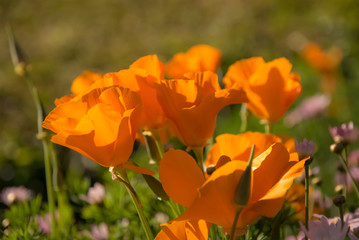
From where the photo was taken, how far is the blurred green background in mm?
1988

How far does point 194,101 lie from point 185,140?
52 mm

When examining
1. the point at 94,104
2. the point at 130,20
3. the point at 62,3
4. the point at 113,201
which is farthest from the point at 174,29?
the point at 94,104

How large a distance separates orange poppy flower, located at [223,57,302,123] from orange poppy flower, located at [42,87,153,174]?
20 centimetres

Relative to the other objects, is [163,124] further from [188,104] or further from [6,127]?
[6,127]

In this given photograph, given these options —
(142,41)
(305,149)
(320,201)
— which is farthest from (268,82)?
(142,41)

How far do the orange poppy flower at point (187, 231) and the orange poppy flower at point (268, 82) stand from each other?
8.8 inches

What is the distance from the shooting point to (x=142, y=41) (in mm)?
4355

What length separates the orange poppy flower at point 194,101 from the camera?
52cm

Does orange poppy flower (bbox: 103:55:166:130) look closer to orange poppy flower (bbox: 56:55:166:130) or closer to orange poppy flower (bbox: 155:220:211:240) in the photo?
orange poppy flower (bbox: 56:55:166:130)

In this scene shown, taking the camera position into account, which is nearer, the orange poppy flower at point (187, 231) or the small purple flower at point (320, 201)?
the orange poppy flower at point (187, 231)

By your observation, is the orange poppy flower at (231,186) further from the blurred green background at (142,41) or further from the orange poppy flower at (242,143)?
the blurred green background at (142,41)

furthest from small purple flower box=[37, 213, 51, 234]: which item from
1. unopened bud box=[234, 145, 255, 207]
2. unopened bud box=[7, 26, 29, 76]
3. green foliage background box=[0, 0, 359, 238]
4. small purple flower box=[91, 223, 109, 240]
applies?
green foliage background box=[0, 0, 359, 238]

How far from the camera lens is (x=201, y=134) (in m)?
0.55

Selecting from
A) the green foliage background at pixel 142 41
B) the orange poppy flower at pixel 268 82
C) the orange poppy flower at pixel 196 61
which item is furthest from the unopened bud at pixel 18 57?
the green foliage background at pixel 142 41
